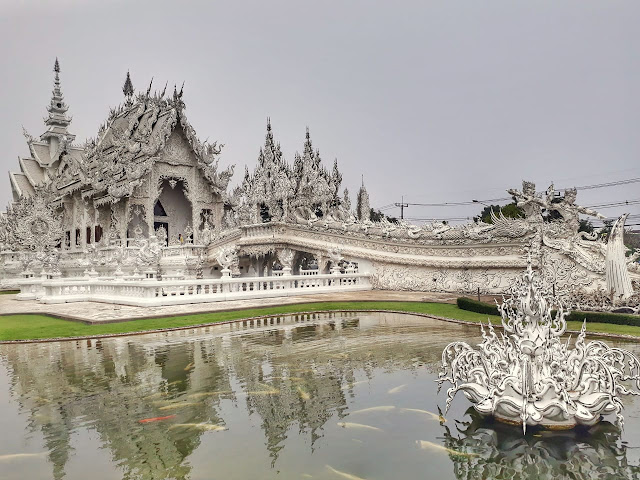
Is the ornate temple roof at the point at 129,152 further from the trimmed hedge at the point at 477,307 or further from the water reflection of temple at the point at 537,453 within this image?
the water reflection of temple at the point at 537,453

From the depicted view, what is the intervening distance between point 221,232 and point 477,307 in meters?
18.3

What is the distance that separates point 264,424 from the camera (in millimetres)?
5512

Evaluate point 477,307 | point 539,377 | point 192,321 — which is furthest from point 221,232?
point 539,377

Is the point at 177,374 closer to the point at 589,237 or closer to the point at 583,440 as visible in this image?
the point at 583,440

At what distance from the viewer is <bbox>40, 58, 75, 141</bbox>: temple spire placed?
49969mm

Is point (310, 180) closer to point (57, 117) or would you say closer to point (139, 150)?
point (139, 150)

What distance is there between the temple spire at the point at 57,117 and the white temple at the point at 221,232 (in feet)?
3.06

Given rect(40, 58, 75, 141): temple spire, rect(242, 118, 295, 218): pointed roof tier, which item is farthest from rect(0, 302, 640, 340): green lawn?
rect(40, 58, 75, 141): temple spire

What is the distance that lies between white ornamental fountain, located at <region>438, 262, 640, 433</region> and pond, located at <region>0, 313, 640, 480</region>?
0.71 ft

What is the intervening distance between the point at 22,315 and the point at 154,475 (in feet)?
42.9

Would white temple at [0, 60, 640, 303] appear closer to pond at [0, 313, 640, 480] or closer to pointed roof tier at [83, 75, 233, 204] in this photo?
pointed roof tier at [83, 75, 233, 204]

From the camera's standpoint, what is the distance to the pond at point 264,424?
14.6ft

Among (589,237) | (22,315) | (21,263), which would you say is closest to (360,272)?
(589,237)

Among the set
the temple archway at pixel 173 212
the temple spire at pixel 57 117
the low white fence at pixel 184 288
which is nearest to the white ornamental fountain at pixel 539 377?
the low white fence at pixel 184 288
